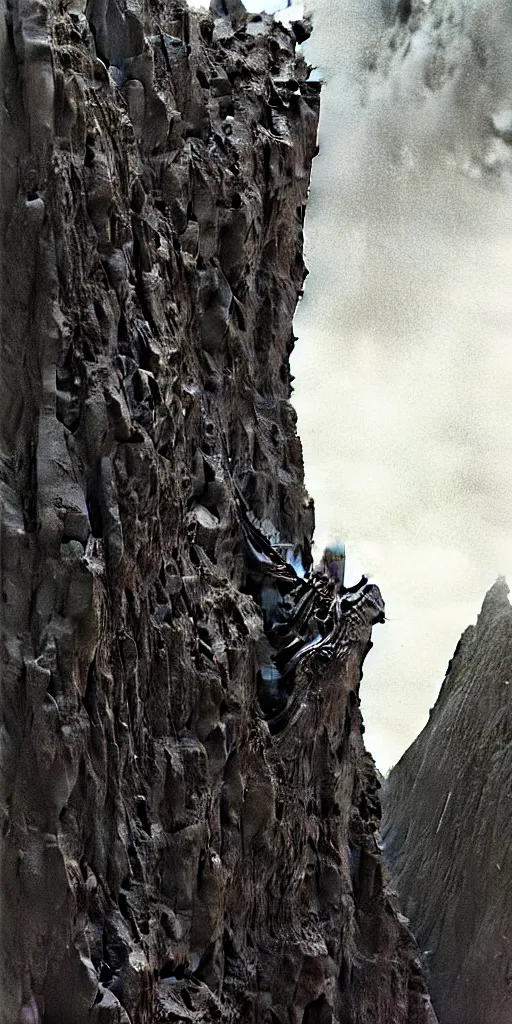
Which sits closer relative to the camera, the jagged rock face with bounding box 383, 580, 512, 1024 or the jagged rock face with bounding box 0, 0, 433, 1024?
the jagged rock face with bounding box 0, 0, 433, 1024

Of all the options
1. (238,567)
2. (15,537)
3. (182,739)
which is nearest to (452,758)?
(238,567)

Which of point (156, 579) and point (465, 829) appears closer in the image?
Result: point (156, 579)

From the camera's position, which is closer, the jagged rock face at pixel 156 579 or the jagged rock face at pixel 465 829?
the jagged rock face at pixel 156 579

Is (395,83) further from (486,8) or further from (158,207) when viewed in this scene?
(158,207)

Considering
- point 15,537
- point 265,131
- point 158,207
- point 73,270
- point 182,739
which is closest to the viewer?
point 15,537

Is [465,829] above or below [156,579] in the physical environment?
above
